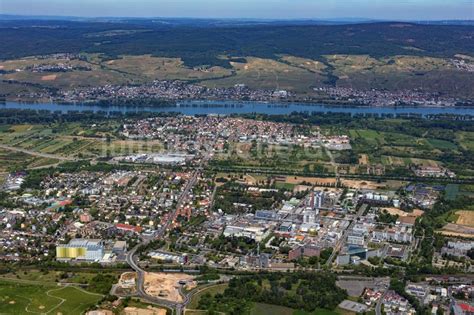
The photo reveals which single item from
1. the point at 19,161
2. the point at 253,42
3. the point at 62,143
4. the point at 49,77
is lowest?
the point at 19,161

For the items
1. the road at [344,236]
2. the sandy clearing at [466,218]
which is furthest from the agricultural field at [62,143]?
the sandy clearing at [466,218]

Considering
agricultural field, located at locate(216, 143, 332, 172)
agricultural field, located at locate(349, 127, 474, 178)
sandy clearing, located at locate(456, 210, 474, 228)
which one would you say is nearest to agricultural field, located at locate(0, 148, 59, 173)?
agricultural field, located at locate(216, 143, 332, 172)

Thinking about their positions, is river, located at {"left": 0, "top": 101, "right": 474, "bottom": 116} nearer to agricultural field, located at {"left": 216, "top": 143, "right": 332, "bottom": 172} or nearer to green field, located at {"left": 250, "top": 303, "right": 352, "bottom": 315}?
agricultural field, located at {"left": 216, "top": 143, "right": 332, "bottom": 172}

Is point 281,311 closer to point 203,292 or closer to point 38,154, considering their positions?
point 203,292

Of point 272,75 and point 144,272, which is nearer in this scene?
point 144,272

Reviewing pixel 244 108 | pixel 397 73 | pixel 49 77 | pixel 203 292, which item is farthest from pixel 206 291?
pixel 397 73

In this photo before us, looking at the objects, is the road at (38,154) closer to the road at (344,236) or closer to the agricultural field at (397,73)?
the road at (344,236)

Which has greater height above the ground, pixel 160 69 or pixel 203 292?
pixel 160 69
